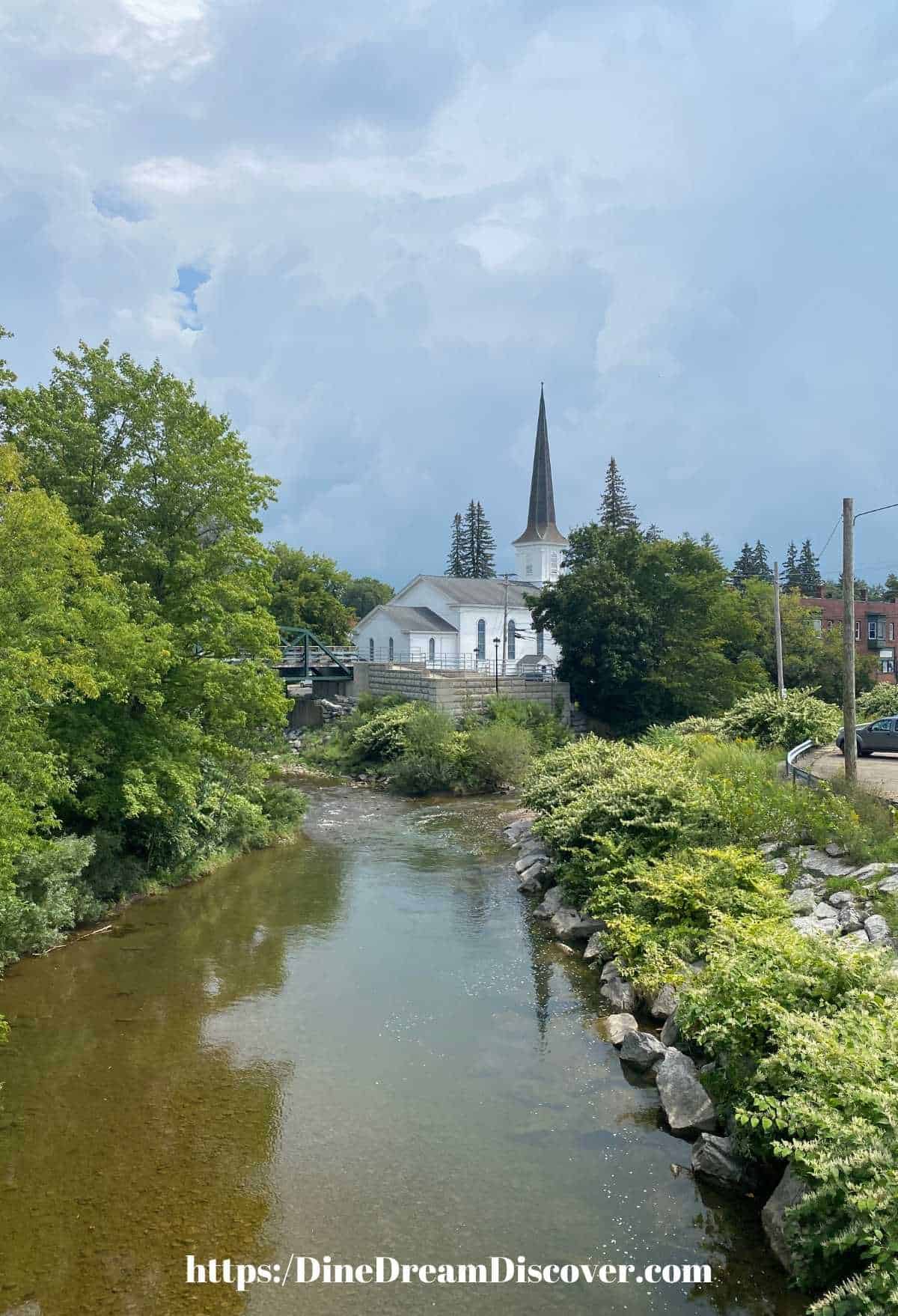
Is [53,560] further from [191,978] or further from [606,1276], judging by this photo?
[606,1276]

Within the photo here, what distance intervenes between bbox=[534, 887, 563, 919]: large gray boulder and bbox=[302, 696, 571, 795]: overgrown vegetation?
594 inches

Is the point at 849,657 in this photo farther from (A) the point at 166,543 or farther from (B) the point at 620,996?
(A) the point at 166,543

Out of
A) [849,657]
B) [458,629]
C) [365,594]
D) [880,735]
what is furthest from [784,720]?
[365,594]

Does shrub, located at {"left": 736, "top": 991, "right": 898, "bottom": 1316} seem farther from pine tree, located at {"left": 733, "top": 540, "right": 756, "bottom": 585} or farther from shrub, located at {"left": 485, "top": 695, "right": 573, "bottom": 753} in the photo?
pine tree, located at {"left": 733, "top": 540, "right": 756, "bottom": 585}

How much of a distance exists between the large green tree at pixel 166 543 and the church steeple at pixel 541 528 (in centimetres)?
5077

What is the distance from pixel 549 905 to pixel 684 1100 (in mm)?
8170

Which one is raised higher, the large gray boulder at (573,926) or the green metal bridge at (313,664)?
the green metal bridge at (313,664)

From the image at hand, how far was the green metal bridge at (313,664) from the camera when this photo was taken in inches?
1864

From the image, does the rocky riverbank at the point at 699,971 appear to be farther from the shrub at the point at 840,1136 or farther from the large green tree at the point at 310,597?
the large green tree at the point at 310,597

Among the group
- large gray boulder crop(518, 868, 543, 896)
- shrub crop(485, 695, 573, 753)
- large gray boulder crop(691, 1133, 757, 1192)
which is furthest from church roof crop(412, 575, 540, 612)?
large gray boulder crop(691, 1133, 757, 1192)

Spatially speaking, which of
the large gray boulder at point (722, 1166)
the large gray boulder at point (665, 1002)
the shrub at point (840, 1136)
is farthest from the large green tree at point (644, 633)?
the shrub at point (840, 1136)

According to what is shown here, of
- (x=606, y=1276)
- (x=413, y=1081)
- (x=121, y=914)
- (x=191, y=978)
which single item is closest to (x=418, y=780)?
(x=121, y=914)

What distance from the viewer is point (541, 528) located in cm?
7050

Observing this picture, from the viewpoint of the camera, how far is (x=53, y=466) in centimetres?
1927
